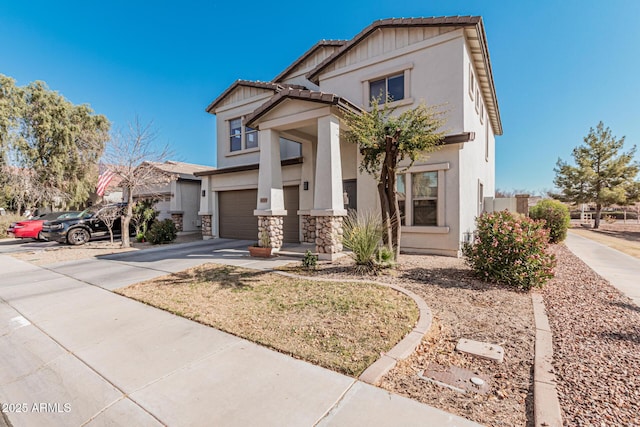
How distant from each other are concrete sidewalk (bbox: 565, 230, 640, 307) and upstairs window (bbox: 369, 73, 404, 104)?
765 cm

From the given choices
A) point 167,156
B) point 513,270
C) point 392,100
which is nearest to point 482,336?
point 513,270

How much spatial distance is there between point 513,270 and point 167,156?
43.4ft

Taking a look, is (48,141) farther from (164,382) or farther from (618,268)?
(618,268)

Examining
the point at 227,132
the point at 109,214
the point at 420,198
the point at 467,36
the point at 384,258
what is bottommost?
the point at 384,258

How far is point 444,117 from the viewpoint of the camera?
9133mm

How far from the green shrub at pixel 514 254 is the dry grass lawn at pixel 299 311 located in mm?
2281

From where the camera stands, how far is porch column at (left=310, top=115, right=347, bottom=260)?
26.8 feet

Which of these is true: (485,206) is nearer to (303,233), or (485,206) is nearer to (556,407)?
(303,233)

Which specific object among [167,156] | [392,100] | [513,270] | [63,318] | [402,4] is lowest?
[63,318]

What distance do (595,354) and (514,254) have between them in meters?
2.69

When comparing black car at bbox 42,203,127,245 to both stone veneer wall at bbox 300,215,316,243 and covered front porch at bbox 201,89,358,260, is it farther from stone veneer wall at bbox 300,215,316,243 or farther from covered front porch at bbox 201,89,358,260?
stone veneer wall at bbox 300,215,316,243

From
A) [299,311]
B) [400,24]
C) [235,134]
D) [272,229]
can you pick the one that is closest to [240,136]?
[235,134]

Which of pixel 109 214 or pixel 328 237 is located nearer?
pixel 328 237

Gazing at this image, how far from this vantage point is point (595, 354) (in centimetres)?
321
